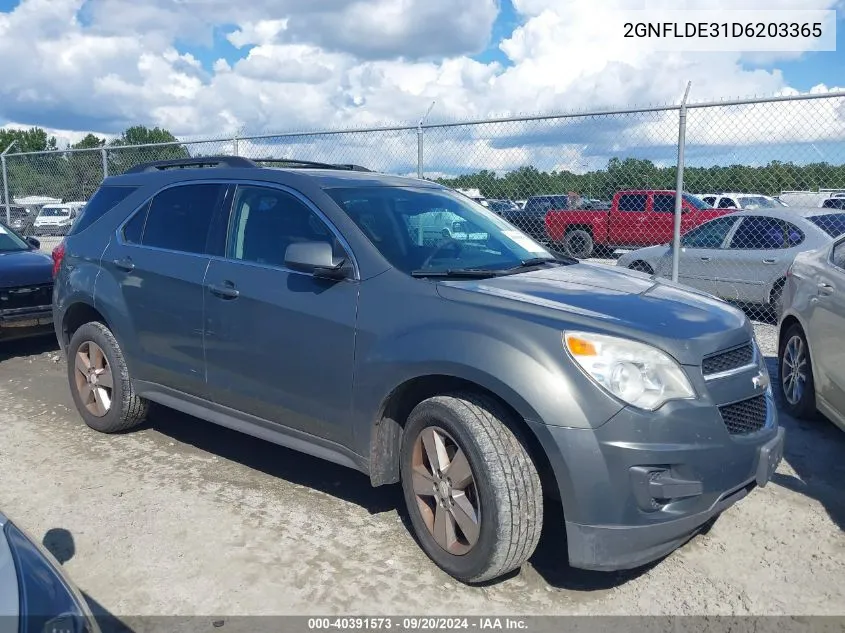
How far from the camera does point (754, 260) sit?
9273 mm

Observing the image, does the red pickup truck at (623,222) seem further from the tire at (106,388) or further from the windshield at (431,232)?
the tire at (106,388)

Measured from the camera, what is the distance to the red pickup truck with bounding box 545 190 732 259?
10492 mm

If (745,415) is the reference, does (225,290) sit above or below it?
above

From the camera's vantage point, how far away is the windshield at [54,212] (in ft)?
63.9

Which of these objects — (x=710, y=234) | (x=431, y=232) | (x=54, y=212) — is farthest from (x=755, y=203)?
(x=54, y=212)

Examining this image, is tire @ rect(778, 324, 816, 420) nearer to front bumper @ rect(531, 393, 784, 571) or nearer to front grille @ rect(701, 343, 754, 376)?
front grille @ rect(701, 343, 754, 376)

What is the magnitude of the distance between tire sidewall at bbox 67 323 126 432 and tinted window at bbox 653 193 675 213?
23.7ft

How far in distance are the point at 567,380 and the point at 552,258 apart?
1.60m

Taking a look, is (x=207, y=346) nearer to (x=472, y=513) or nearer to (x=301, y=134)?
(x=472, y=513)

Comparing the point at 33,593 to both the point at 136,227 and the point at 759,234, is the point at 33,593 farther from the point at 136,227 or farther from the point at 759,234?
the point at 759,234

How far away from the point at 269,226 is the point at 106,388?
6.47ft

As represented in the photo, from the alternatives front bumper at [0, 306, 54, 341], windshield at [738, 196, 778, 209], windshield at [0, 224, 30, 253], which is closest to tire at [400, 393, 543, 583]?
front bumper at [0, 306, 54, 341]

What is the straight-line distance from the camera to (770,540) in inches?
149

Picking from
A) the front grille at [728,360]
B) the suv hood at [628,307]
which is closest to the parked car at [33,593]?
the suv hood at [628,307]
